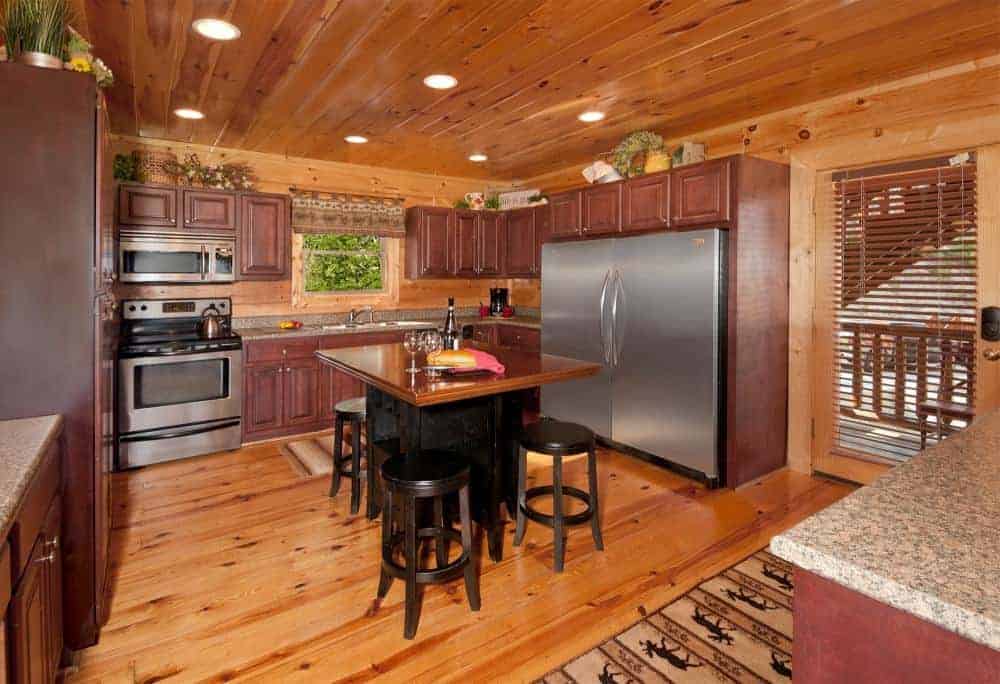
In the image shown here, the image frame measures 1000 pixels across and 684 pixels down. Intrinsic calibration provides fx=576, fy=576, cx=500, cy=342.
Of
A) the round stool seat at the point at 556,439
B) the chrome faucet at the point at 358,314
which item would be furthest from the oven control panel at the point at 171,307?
the round stool seat at the point at 556,439

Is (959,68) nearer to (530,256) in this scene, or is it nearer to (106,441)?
(530,256)

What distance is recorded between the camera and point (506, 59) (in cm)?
288

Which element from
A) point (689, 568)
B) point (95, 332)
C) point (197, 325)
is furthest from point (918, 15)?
point (197, 325)

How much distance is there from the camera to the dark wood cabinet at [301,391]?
4543 mm

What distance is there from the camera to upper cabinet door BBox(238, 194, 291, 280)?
178 inches

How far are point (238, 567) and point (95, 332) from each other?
1263 millimetres

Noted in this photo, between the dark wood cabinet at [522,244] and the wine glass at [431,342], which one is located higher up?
the dark wood cabinet at [522,244]

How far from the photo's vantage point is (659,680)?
186 cm

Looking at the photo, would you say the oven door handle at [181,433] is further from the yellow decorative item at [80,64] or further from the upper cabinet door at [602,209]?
the upper cabinet door at [602,209]

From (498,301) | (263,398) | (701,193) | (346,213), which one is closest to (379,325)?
(346,213)

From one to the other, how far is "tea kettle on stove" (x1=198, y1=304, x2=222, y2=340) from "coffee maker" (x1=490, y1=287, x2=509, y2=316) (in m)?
2.63

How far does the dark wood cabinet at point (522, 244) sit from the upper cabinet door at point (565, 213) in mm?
774

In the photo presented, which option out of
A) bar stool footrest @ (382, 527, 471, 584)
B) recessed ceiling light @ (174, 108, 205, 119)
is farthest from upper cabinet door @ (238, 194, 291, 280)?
bar stool footrest @ (382, 527, 471, 584)

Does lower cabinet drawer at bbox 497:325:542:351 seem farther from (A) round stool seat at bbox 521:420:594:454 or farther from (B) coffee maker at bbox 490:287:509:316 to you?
(A) round stool seat at bbox 521:420:594:454
